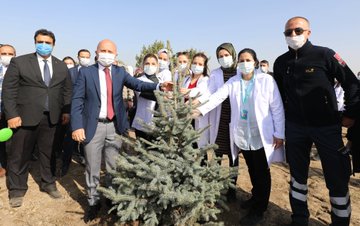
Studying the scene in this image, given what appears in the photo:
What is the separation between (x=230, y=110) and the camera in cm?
428

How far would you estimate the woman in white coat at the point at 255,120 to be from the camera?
3732mm

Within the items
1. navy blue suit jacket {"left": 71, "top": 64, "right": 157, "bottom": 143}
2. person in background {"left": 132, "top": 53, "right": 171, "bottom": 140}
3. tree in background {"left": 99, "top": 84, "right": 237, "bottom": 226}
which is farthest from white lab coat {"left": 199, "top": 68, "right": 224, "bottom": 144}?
navy blue suit jacket {"left": 71, "top": 64, "right": 157, "bottom": 143}

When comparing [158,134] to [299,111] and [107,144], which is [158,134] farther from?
[299,111]

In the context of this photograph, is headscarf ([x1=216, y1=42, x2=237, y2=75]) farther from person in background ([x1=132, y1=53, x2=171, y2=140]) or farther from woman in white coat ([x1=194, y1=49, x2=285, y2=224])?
person in background ([x1=132, y1=53, x2=171, y2=140])

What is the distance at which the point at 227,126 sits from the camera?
4.30 m

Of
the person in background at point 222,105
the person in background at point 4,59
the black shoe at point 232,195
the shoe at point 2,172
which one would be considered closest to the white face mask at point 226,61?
the person in background at point 222,105

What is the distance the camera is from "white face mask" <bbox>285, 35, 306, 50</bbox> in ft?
11.3

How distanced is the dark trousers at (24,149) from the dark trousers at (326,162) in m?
3.96

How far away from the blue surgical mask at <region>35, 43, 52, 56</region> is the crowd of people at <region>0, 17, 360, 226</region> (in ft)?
0.05

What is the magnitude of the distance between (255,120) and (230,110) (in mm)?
550

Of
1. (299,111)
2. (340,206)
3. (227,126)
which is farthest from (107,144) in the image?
(340,206)

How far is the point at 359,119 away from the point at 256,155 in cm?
133

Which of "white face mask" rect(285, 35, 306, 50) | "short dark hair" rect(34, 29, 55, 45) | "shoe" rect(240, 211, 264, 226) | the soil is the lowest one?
the soil

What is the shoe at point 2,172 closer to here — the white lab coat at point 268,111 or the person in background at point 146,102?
the person in background at point 146,102
